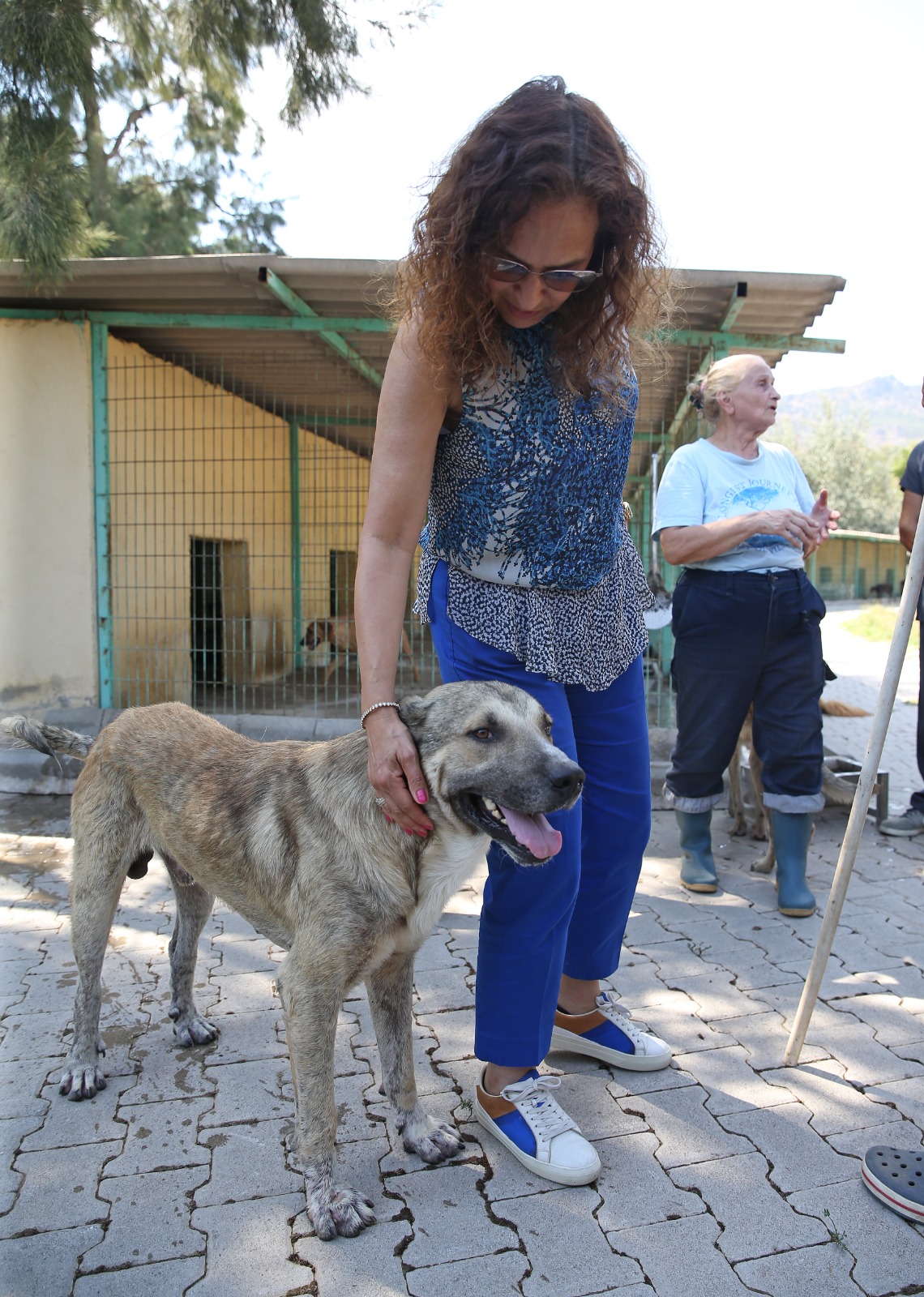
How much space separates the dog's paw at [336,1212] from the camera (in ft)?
6.59

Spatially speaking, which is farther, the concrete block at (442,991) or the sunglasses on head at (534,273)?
the concrete block at (442,991)

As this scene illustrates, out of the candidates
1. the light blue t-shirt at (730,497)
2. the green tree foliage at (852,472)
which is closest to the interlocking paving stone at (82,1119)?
the light blue t-shirt at (730,497)

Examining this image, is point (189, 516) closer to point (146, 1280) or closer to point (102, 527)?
point (102, 527)

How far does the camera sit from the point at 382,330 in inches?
265

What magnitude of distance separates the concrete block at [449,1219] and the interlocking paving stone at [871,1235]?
735mm

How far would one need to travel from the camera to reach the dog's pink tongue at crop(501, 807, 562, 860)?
1.95 m

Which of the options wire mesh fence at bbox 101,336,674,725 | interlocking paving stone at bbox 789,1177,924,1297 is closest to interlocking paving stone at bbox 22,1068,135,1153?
interlocking paving stone at bbox 789,1177,924,1297

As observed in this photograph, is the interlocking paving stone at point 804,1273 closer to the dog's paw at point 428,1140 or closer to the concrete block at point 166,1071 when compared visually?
the dog's paw at point 428,1140

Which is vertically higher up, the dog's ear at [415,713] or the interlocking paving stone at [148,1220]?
the dog's ear at [415,713]

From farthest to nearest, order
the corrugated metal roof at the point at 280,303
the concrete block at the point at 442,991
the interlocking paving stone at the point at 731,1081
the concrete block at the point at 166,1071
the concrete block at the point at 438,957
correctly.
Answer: the corrugated metal roof at the point at 280,303, the concrete block at the point at 438,957, the concrete block at the point at 442,991, the concrete block at the point at 166,1071, the interlocking paving stone at the point at 731,1081

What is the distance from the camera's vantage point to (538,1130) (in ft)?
7.38

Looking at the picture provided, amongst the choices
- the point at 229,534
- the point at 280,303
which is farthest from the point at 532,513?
the point at 229,534

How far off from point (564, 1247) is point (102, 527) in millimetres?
6444

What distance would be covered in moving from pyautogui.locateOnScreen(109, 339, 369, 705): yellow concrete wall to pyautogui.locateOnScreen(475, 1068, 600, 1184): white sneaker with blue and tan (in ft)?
19.0
